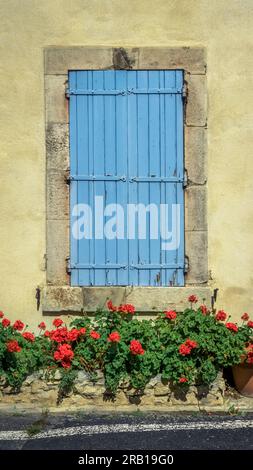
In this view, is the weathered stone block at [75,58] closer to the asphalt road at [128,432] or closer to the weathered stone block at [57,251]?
the weathered stone block at [57,251]

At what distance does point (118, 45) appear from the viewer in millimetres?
6336

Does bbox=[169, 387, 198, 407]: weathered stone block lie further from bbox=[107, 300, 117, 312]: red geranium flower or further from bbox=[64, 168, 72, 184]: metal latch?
bbox=[64, 168, 72, 184]: metal latch

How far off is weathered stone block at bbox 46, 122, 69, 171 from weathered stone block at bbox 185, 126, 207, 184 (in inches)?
38.5

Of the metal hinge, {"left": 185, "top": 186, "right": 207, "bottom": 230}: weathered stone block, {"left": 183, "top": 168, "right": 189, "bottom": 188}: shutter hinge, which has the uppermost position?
{"left": 183, "top": 168, "right": 189, "bottom": 188}: shutter hinge

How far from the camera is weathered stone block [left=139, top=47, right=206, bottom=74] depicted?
20.7ft

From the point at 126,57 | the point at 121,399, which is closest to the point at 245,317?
the point at 121,399

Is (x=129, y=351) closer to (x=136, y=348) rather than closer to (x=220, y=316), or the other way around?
(x=136, y=348)

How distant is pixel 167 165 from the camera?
6340 millimetres

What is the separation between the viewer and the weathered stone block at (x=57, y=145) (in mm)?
6324

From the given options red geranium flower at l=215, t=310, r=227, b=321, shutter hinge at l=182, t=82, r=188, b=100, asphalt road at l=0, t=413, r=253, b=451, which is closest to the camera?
asphalt road at l=0, t=413, r=253, b=451

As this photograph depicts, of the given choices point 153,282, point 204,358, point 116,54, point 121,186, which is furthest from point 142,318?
point 116,54

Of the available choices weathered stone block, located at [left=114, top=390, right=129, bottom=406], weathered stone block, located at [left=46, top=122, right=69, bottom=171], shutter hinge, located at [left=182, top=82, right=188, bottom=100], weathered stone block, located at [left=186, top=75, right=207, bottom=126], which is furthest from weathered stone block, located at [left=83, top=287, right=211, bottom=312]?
shutter hinge, located at [left=182, top=82, right=188, bottom=100]

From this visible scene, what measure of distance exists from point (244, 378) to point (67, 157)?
2252mm

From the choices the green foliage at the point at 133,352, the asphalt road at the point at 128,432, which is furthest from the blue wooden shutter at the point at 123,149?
the asphalt road at the point at 128,432
